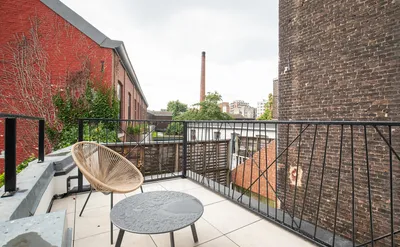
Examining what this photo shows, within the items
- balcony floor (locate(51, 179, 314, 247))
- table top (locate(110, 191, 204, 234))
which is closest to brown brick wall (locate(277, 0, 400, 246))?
balcony floor (locate(51, 179, 314, 247))

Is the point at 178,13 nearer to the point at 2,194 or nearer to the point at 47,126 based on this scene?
the point at 47,126

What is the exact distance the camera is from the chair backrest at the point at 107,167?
1859 mm

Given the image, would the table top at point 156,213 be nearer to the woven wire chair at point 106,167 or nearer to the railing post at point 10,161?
the woven wire chair at point 106,167

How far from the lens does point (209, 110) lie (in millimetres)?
19703

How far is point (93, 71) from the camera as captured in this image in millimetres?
5957

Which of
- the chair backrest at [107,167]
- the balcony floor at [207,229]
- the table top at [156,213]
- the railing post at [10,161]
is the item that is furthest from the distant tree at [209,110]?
A: the railing post at [10,161]

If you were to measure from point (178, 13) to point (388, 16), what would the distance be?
238 inches

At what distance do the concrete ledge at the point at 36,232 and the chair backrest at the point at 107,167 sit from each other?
3.33 ft

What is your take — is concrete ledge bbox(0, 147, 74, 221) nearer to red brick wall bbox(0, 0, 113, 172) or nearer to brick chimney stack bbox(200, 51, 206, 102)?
red brick wall bbox(0, 0, 113, 172)

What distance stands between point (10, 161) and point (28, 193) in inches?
10.3

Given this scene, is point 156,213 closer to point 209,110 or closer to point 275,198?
point 275,198

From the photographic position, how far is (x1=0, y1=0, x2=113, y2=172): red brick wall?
Result: 558 centimetres

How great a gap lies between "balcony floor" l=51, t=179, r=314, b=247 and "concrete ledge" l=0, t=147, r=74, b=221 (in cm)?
42

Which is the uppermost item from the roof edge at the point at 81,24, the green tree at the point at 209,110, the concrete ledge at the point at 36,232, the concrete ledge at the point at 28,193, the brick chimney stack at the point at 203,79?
the brick chimney stack at the point at 203,79
